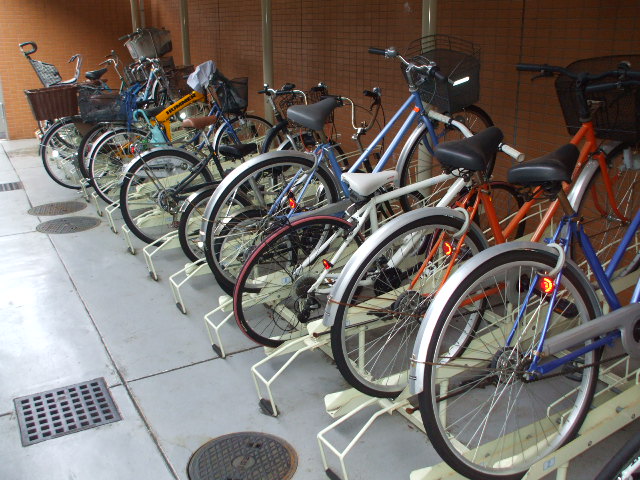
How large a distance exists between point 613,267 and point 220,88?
138 inches

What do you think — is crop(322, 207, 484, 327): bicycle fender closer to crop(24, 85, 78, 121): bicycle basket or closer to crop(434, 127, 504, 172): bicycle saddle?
crop(434, 127, 504, 172): bicycle saddle

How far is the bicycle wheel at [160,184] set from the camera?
4445mm

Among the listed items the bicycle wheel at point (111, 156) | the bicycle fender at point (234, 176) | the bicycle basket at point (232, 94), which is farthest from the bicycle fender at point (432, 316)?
the bicycle wheel at point (111, 156)

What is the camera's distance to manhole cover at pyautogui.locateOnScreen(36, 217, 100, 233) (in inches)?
204

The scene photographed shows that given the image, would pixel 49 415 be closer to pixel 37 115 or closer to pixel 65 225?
pixel 65 225

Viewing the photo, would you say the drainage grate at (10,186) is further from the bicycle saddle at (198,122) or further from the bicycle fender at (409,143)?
the bicycle fender at (409,143)

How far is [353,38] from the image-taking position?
5.09 meters

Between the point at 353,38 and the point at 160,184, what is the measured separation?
1980 millimetres

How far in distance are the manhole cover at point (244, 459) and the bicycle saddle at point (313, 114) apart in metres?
1.64

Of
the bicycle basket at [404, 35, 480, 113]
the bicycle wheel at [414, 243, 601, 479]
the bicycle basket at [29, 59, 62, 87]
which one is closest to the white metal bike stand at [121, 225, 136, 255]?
the bicycle basket at [404, 35, 480, 113]

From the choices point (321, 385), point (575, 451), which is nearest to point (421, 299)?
point (321, 385)

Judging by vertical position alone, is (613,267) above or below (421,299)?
above

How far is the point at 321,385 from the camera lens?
2996 millimetres

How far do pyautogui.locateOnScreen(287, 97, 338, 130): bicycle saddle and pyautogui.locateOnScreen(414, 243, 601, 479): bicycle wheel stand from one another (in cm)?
132
